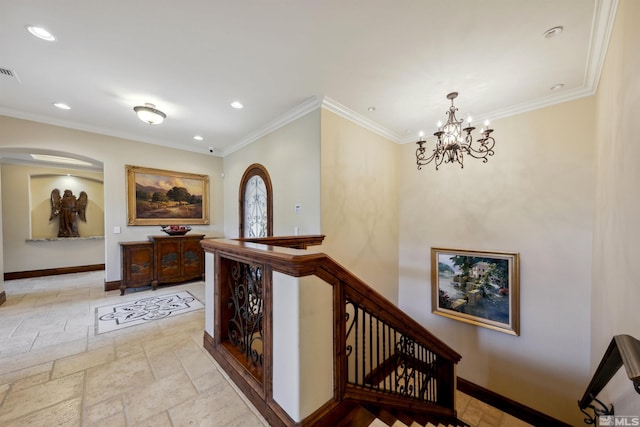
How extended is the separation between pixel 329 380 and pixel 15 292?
6.26 meters

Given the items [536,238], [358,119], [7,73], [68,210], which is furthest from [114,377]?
[68,210]

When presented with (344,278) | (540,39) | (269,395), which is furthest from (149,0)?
(540,39)

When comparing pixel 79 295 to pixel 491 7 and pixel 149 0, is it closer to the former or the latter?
pixel 149 0

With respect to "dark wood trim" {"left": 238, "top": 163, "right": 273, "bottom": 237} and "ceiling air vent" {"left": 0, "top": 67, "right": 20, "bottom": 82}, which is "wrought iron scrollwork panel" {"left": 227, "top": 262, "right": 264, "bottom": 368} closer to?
"dark wood trim" {"left": 238, "top": 163, "right": 273, "bottom": 237}

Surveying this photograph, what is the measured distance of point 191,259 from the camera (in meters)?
4.94

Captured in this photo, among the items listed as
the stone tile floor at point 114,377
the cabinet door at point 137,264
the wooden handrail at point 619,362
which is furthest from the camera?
the cabinet door at point 137,264

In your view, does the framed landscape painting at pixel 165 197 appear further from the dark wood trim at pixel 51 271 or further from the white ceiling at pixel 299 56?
the dark wood trim at pixel 51 271

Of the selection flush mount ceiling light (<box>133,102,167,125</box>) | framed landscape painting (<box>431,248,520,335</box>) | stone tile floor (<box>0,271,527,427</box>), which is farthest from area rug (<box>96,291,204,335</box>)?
framed landscape painting (<box>431,248,520,335</box>)

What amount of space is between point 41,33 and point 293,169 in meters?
2.65

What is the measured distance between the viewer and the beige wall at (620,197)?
51.3 inches

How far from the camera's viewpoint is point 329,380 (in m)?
1.46

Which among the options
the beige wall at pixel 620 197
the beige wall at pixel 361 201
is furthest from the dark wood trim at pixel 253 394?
the beige wall at pixel 620 197

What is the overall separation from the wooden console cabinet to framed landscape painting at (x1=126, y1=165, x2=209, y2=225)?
551 millimetres

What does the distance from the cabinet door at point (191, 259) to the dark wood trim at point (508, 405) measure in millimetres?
5231
